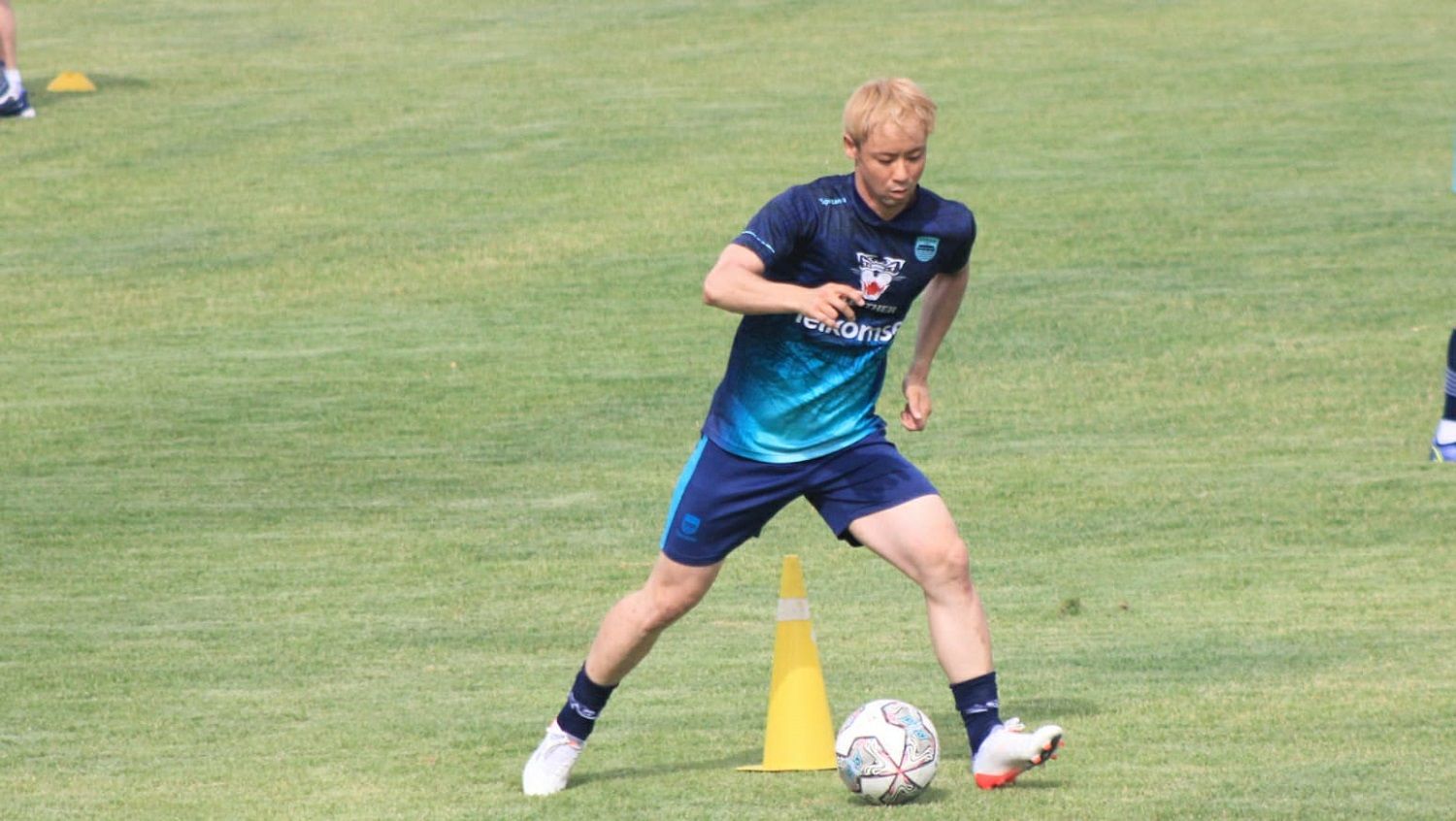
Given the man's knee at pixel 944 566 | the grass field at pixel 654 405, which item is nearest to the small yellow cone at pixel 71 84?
the grass field at pixel 654 405

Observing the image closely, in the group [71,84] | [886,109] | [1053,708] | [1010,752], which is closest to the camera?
[886,109]

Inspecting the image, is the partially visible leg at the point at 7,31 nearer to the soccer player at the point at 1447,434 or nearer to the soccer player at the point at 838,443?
the soccer player at the point at 1447,434

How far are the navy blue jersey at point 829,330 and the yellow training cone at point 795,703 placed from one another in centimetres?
48

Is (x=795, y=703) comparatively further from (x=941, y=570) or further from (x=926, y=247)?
(x=926, y=247)

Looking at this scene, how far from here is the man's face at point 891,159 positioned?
20.4 ft

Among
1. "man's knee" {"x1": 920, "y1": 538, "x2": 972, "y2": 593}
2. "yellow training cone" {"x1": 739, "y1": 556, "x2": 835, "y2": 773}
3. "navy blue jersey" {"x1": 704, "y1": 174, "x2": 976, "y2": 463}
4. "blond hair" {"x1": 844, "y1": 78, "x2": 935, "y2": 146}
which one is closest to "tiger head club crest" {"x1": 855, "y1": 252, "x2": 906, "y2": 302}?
"navy blue jersey" {"x1": 704, "y1": 174, "x2": 976, "y2": 463}

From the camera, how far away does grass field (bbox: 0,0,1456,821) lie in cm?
739

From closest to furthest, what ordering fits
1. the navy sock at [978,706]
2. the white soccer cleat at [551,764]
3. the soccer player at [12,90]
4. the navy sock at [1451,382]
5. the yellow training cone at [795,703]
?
the navy sock at [978,706] → the white soccer cleat at [551,764] → the yellow training cone at [795,703] → the navy sock at [1451,382] → the soccer player at [12,90]

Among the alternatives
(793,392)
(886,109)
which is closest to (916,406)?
(793,392)

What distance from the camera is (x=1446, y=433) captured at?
11562 mm

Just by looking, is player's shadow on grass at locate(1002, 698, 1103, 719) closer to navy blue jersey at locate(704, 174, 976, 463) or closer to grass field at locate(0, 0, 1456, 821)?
grass field at locate(0, 0, 1456, 821)

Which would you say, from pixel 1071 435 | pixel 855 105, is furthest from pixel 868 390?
pixel 1071 435

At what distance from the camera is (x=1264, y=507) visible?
36.1ft

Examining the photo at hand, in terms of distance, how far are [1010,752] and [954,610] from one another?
43cm
